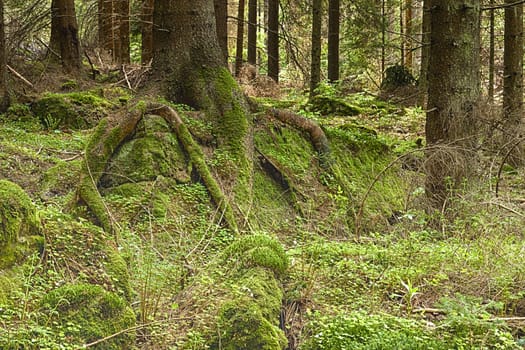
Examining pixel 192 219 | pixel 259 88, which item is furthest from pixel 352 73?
pixel 192 219

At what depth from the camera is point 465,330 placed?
13.0 feet

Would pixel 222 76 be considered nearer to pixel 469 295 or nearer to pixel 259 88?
pixel 469 295

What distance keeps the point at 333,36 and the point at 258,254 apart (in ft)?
45.5

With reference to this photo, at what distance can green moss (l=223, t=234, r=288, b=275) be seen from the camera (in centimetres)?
483

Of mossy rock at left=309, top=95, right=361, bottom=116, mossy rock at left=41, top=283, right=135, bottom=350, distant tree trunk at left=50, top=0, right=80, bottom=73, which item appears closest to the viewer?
mossy rock at left=41, top=283, right=135, bottom=350

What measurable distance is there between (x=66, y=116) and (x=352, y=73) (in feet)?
48.5

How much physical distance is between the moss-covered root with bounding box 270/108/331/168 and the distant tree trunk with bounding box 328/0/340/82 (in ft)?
31.8

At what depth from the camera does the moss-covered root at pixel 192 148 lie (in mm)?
6527

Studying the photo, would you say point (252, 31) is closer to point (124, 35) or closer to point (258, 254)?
point (124, 35)

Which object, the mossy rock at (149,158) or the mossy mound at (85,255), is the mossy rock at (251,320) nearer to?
the mossy mound at (85,255)

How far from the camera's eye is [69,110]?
10.3 m

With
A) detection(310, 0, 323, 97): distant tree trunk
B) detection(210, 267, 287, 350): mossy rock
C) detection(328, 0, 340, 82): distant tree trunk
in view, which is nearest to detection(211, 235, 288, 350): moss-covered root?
detection(210, 267, 287, 350): mossy rock

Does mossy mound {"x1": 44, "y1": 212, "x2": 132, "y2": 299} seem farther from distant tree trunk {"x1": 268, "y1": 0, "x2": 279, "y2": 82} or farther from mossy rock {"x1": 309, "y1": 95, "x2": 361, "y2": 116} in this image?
distant tree trunk {"x1": 268, "y1": 0, "x2": 279, "y2": 82}

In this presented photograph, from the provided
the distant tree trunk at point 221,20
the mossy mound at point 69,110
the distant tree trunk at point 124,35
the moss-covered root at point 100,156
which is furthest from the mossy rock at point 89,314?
the distant tree trunk at point 124,35
